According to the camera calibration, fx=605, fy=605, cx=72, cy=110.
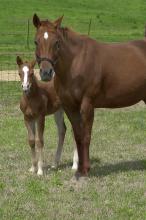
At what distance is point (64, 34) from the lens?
27.0ft

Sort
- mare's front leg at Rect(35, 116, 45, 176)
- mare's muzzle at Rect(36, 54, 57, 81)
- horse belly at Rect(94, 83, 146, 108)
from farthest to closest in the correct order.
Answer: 1. mare's front leg at Rect(35, 116, 45, 176)
2. horse belly at Rect(94, 83, 146, 108)
3. mare's muzzle at Rect(36, 54, 57, 81)

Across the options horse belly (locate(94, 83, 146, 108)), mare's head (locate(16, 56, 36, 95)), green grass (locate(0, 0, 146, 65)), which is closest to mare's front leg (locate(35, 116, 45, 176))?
mare's head (locate(16, 56, 36, 95))

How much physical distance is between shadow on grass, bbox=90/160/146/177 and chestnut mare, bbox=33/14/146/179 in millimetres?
375

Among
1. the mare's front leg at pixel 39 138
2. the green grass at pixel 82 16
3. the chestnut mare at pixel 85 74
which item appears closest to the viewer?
the chestnut mare at pixel 85 74

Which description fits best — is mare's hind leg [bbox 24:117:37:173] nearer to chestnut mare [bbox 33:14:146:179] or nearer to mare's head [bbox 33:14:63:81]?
chestnut mare [bbox 33:14:146:179]

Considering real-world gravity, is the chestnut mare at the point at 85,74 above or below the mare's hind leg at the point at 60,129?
above


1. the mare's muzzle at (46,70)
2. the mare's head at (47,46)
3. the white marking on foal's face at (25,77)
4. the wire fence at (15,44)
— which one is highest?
the mare's head at (47,46)

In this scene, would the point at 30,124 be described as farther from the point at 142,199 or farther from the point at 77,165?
the point at 142,199

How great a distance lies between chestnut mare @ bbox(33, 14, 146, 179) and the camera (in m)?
7.91

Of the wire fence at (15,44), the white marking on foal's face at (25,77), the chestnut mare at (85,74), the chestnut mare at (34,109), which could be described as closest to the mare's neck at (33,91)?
the chestnut mare at (34,109)

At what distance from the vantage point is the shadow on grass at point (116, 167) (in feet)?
28.8

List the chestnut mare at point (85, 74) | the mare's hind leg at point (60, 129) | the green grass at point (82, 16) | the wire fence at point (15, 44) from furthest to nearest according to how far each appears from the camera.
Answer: the green grass at point (82, 16), the wire fence at point (15, 44), the mare's hind leg at point (60, 129), the chestnut mare at point (85, 74)

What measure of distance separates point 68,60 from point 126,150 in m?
2.65

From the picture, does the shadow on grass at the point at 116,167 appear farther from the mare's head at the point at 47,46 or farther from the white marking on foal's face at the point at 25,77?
the mare's head at the point at 47,46
